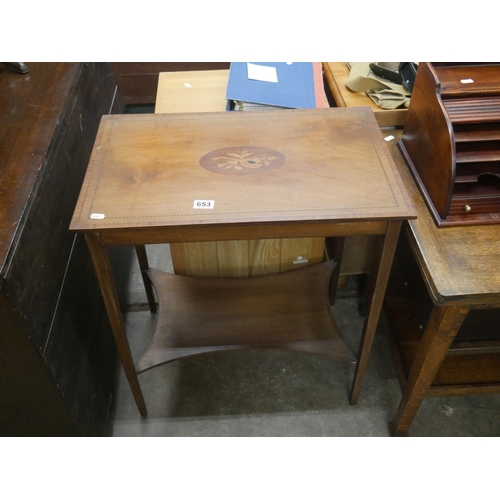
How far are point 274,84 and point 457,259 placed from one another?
824 millimetres

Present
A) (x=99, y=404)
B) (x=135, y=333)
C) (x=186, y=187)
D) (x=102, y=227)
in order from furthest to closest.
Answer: (x=135, y=333), (x=99, y=404), (x=186, y=187), (x=102, y=227)

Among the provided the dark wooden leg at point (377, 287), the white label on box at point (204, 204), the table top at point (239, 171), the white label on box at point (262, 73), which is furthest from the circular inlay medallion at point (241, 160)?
the white label on box at point (262, 73)

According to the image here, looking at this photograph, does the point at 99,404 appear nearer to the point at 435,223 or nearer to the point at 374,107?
the point at 435,223

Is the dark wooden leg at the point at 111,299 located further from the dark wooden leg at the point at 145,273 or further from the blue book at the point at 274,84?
the blue book at the point at 274,84

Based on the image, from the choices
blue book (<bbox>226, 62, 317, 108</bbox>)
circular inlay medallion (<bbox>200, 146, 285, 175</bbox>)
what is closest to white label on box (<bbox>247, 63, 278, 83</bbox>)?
blue book (<bbox>226, 62, 317, 108</bbox>)

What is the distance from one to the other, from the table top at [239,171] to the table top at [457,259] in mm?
139

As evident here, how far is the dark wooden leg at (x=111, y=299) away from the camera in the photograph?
1078 mm

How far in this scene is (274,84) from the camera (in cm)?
156

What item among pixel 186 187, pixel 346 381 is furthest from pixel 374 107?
pixel 346 381

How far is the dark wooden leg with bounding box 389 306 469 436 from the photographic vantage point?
112 centimetres

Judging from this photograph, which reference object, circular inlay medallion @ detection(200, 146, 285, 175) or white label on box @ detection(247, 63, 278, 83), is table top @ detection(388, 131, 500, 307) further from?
white label on box @ detection(247, 63, 278, 83)

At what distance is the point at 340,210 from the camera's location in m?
1.06

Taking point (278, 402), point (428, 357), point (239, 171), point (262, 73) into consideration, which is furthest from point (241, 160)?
point (278, 402)

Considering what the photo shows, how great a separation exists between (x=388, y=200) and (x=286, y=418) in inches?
33.9
